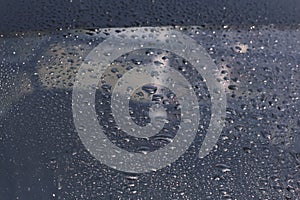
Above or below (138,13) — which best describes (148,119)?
below

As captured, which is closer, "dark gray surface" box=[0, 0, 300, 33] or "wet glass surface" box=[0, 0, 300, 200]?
"wet glass surface" box=[0, 0, 300, 200]

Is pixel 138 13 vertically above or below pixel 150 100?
above

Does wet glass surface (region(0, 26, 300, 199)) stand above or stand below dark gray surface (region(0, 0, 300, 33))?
below

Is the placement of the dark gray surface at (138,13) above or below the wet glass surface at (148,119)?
above

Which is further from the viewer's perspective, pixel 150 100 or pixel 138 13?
pixel 138 13

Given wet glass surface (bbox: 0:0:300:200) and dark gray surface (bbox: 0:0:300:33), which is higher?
dark gray surface (bbox: 0:0:300:33)

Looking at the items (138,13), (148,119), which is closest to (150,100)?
(148,119)

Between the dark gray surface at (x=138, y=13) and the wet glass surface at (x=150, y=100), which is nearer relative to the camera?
the wet glass surface at (x=150, y=100)

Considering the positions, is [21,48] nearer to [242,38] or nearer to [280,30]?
[242,38]

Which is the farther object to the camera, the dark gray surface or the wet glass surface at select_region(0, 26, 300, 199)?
the dark gray surface

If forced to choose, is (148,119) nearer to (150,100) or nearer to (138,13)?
(150,100)

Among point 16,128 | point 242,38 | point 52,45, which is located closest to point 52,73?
point 52,45

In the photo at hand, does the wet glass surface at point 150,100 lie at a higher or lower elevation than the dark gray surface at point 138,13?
lower
